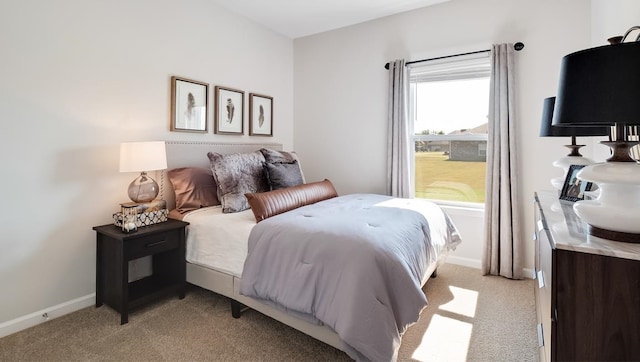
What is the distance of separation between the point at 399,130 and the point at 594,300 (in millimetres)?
2770

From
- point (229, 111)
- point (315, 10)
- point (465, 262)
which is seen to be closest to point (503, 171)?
point (465, 262)

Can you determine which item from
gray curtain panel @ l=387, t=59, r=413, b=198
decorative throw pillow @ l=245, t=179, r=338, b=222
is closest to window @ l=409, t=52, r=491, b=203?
gray curtain panel @ l=387, t=59, r=413, b=198

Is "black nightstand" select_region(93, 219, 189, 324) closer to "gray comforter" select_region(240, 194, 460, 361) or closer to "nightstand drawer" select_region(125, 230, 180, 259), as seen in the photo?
"nightstand drawer" select_region(125, 230, 180, 259)

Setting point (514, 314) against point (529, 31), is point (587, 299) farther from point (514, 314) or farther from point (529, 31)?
point (529, 31)

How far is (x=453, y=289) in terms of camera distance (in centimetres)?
271

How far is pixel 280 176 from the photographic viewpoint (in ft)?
9.62

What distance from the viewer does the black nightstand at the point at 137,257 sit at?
2166 millimetres

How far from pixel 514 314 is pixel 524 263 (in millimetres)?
909

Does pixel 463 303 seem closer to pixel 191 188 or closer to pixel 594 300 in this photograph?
pixel 594 300

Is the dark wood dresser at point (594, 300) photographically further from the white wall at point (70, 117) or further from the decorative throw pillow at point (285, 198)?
the white wall at point (70, 117)

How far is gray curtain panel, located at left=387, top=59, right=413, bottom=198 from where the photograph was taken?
3455mm

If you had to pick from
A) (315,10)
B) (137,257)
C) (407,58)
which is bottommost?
(137,257)

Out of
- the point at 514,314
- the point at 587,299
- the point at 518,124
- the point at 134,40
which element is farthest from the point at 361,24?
the point at 587,299

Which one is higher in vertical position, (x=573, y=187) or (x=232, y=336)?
(x=573, y=187)
